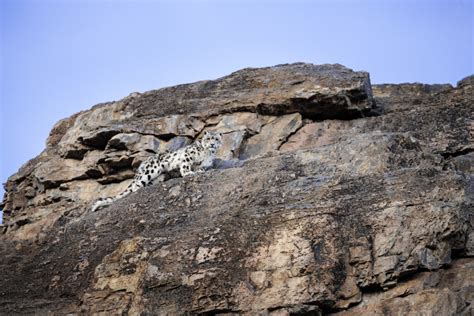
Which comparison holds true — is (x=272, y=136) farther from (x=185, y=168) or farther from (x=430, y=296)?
(x=430, y=296)

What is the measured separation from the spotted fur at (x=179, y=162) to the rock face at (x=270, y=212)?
55 cm

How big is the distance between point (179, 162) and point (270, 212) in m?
6.20

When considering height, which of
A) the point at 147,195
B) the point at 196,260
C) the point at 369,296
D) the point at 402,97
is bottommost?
the point at 369,296

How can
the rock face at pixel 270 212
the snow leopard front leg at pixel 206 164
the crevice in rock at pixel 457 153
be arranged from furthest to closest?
1. the snow leopard front leg at pixel 206 164
2. the crevice in rock at pixel 457 153
3. the rock face at pixel 270 212

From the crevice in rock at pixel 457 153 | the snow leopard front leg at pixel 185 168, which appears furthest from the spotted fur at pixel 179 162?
the crevice in rock at pixel 457 153

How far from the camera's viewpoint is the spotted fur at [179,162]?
72.5 feet

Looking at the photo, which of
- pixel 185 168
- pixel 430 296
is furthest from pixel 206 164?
pixel 430 296

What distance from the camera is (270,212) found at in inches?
656

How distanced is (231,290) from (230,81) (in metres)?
11.5

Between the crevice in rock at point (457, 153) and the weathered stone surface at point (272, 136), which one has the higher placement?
the weathered stone surface at point (272, 136)

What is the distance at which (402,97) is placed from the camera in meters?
25.0

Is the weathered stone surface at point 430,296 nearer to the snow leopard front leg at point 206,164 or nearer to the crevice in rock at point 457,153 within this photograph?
the crevice in rock at point 457,153

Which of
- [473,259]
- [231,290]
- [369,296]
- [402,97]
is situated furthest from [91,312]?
[402,97]

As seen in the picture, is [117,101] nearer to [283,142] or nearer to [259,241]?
[283,142]
